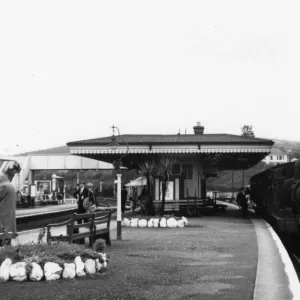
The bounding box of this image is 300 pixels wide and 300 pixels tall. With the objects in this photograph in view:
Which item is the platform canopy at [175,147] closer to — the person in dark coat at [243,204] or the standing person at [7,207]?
the person in dark coat at [243,204]

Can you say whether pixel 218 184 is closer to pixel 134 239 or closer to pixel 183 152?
pixel 183 152

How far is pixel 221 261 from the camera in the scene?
37.3 feet

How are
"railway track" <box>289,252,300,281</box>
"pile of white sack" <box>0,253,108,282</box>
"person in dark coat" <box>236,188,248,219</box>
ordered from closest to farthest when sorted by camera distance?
"pile of white sack" <box>0,253,108,282</box>, "railway track" <box>289,252,300,281</box>, "person in dark coat" <box>236,188,248,219</box>

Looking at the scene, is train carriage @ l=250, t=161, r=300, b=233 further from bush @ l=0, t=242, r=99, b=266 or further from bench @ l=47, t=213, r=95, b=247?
bush @ l=0, t=242, r=99, b=266

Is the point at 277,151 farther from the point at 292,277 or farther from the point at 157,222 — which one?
the point at 292,277

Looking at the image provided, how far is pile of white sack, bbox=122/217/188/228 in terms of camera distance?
834 inches

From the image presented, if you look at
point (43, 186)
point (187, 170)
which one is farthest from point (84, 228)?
point (43, 186)

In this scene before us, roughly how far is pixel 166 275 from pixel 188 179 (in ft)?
71.4

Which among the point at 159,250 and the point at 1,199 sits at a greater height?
the point at 1,199

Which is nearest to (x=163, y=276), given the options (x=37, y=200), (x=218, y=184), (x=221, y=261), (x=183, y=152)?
(x=221, y=261)

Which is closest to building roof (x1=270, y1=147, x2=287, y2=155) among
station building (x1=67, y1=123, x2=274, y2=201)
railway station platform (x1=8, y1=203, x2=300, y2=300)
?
station building (x1=67, y1=123, x2=274, y2=201)

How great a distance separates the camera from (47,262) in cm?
879

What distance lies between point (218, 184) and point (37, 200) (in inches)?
4055

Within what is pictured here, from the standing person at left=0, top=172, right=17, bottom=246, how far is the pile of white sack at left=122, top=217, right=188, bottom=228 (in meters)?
11.7
